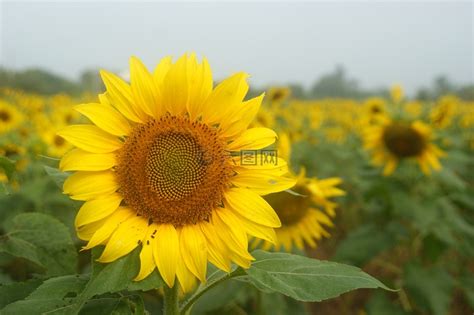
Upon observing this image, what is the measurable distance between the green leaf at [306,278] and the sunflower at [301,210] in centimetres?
169

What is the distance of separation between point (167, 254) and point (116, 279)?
0.16 m

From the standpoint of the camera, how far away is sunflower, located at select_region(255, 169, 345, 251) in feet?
10.5

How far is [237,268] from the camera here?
1.50 metres

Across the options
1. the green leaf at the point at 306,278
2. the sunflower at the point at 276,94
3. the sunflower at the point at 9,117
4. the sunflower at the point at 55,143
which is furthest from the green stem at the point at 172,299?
the sunflower at the point at 276,94

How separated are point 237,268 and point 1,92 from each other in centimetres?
1228

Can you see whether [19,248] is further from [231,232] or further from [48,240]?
[231,232]

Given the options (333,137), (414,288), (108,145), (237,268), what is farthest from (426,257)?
(333,137)

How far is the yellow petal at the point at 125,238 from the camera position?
1.34 metres

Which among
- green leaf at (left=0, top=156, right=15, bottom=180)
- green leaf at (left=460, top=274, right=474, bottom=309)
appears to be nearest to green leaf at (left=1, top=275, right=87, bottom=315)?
green leaf at (left=0, top=156, right=15, bottom=180)

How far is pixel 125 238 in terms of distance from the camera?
1.39 m

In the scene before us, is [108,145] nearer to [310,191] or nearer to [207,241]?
[207,241]

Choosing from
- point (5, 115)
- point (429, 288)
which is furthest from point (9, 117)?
point (429, 288)

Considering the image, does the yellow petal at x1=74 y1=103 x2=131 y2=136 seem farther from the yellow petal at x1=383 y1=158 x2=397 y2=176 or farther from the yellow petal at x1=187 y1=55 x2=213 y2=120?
the yellow petal at x1=383 y1=158 x2=397 y2=176

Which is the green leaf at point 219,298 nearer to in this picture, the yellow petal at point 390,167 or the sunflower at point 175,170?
the sunflower at point 175,170
